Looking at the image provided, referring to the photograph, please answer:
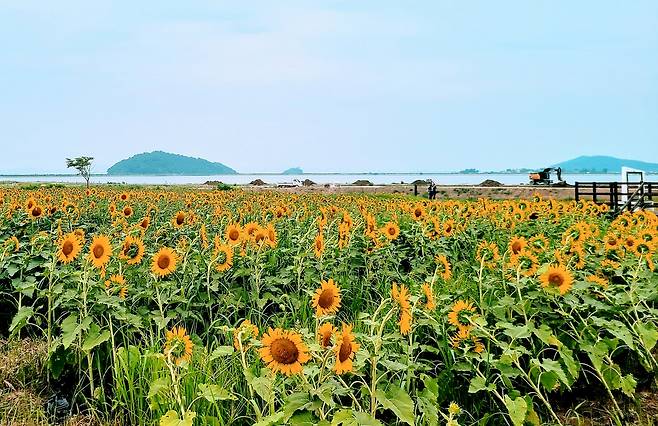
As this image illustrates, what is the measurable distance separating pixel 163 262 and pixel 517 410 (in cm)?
276

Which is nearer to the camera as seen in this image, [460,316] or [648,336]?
[460,316]

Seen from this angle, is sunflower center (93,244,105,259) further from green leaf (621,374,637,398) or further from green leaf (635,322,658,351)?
green leaf (635,322,658,351)

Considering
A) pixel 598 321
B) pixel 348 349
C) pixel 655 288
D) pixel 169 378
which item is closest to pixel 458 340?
pixel 598 321

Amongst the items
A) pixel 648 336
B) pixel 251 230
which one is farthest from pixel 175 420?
pixel 648 336

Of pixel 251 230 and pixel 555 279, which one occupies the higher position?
pixel 251 230

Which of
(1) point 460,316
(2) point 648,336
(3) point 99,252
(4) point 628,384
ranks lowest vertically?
(4) point 628,384

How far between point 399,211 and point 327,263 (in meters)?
5.41

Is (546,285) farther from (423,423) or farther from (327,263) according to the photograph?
(327,263)

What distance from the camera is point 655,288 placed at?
4.76 meters

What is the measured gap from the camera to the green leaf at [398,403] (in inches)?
98.6

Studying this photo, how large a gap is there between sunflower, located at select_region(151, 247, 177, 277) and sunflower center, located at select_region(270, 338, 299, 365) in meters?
2.28

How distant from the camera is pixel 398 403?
2592 millimetres

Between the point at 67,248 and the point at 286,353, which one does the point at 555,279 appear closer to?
the point at 286,353

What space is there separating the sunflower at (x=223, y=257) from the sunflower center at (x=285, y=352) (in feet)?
8.12
